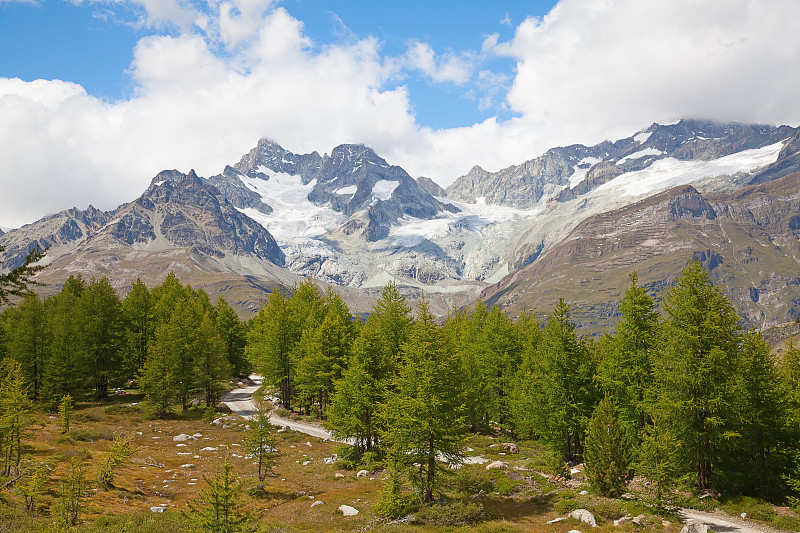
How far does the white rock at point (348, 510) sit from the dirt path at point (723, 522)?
1764 cm

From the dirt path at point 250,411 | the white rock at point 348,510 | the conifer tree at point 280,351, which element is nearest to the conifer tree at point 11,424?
the white rock at point 348,510

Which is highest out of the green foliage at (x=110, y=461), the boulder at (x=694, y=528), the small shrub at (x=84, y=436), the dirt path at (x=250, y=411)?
the green foliage at (x=110, y=461)

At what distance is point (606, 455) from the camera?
1095 inches

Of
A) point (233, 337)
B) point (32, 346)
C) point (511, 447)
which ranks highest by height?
point (32, 346)

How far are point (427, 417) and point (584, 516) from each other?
981 centimetres

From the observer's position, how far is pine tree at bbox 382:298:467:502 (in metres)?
26.1

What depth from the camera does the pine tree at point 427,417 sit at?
85.8 ft

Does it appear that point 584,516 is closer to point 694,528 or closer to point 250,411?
point 694,528

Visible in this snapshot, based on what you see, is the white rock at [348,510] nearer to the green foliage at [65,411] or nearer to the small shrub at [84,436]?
the green foliage at [65,411]

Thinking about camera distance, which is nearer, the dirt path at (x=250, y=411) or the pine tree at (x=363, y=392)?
the pine tree at (x=363, y=392)

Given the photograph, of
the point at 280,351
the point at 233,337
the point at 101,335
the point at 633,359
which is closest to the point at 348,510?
the point at 633,359

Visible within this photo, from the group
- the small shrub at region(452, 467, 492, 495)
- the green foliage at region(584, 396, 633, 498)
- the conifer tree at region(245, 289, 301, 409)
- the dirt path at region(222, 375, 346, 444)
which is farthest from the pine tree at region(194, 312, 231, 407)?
the green foliage at region(584, 396, 633, 498)

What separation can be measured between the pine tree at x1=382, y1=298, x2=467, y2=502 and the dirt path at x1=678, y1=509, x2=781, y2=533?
42.7ft

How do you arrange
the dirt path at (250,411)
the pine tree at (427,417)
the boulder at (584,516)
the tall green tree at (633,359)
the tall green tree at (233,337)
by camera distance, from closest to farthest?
1. the boulder at (584,516)
2. the pine tree at (427,417)
3. the tall green tree at (633,359)
4. the dirt path at (250,411)
5. the tall green tree at (233,337)
